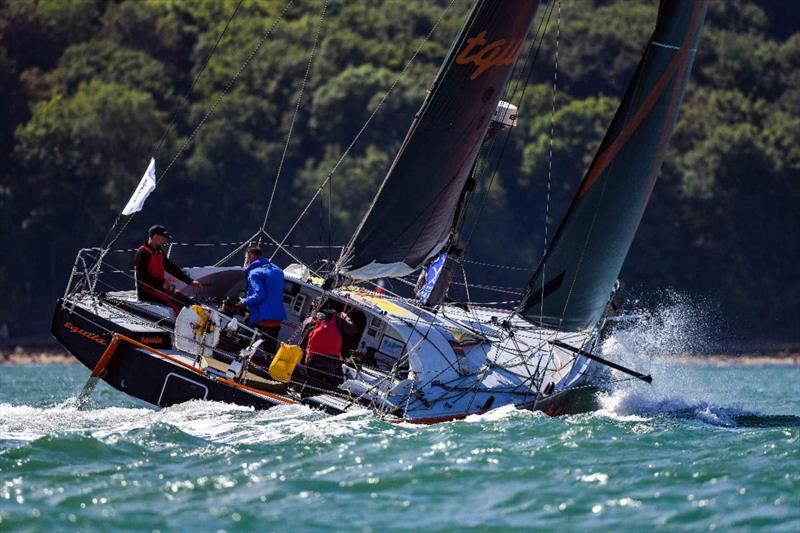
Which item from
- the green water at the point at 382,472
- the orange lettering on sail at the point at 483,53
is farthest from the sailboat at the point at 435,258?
the green water at the point at 382,472

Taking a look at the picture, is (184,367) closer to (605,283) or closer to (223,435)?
(223,435)

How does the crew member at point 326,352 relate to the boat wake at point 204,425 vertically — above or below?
above

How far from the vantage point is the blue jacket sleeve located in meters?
15.9

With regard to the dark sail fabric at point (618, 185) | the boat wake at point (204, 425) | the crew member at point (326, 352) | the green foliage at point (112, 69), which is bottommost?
the boat wake at point (204, 425)

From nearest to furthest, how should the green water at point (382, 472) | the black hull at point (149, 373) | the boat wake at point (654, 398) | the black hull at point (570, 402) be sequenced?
the green water at point (382, 472) → the black hull at point (149, 373) → the black hull at point (570, 402) → the boat wake at point (654, 398)

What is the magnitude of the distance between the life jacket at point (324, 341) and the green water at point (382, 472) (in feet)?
3.36

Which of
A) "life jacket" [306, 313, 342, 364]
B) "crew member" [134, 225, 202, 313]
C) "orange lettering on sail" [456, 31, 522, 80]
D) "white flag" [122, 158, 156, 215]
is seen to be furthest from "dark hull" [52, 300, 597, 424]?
"orange lettering on sail" [456, 31, 522, 80]

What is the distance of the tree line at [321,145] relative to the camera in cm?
4259

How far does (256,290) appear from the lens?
628 inches

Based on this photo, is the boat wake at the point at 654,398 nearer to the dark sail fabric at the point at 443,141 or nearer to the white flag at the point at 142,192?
the dark sail fabric at the point at 443,141

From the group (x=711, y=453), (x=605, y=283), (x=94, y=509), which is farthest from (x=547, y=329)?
(x=94, y=509)

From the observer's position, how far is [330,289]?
16.4 metres

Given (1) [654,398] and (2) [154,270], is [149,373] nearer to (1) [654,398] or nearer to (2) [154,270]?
(2) [154,270]

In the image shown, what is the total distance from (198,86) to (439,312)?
2984 cm
